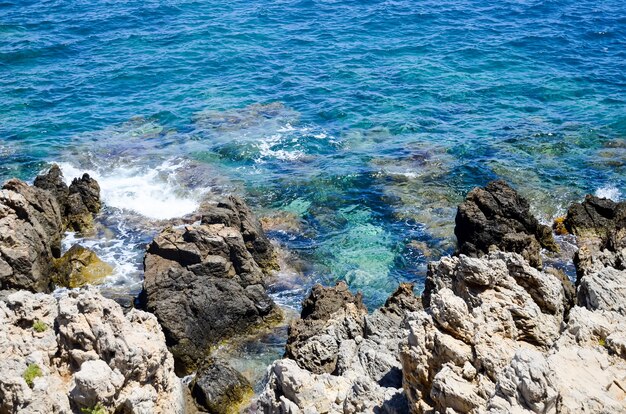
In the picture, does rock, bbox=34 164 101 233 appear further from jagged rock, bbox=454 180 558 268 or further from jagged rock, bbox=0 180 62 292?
jagged rock, bbox=454 180 558 268

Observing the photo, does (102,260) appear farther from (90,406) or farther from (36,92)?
(36,92)

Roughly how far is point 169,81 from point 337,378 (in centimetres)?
4463

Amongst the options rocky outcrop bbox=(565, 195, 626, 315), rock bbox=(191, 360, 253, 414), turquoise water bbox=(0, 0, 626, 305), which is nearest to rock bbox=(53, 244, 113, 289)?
turquoise water bbox=(0, 0, 626, 305)

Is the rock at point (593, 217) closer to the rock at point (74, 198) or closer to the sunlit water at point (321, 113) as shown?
the sunlit water at point (321, 113)

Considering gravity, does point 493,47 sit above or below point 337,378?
below

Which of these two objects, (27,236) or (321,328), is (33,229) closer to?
(27,236)

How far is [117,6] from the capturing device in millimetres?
74812

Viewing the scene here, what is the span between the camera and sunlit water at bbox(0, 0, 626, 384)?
3716 cm

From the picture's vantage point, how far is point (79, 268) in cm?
3228

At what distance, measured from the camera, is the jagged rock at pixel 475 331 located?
13664 millimetres

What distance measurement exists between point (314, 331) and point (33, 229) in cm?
1472

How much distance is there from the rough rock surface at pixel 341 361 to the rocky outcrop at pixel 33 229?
39.4 ft

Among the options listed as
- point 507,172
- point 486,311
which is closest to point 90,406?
point 486,311

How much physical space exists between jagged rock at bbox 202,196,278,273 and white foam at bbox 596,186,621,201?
766 inches
